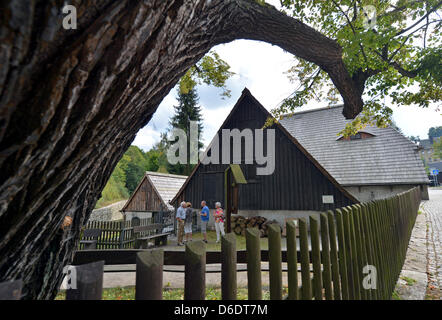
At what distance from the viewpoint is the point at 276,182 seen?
12586 millimetres

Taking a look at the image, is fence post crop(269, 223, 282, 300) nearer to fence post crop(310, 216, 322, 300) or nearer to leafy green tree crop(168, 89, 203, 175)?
fence post crop(310, 216, 322, 300)

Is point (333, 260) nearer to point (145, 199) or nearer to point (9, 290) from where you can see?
point (9, 290)

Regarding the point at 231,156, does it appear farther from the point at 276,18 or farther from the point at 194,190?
the point at 276,18

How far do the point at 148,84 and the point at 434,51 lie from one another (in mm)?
6341

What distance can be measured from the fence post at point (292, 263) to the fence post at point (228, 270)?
47 centimetres

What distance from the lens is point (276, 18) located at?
9.44 ft

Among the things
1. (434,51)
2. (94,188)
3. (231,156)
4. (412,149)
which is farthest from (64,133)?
(412,149)

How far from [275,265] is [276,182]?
38.2 ft

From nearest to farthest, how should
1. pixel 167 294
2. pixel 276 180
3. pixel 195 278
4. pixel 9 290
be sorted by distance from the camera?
pixel 9 290 → pixel 195 278 → pixel 167 294 → pixel 276 180

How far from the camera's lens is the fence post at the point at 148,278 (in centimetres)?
78

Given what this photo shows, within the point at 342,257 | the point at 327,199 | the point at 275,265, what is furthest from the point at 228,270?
the point at 327,199

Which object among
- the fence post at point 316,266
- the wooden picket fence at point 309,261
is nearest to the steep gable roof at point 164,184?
the wooden picket fence at point 309,261

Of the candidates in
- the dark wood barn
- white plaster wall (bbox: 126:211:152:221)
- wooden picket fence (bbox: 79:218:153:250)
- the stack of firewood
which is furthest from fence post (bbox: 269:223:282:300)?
white plaster wall (bbox: 126:211:152:221)

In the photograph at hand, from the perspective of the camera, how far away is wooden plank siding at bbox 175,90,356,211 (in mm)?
11406
